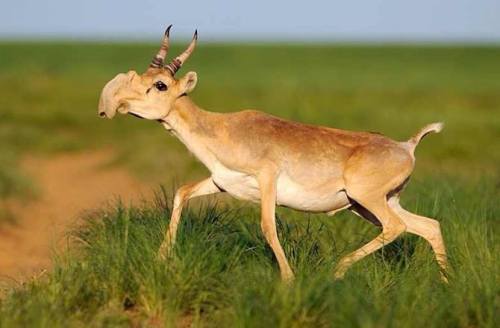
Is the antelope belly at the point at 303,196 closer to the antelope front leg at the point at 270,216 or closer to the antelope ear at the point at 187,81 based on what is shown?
the antelope front leg at the point at 270,216

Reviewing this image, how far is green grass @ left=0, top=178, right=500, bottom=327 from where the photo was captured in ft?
21.8

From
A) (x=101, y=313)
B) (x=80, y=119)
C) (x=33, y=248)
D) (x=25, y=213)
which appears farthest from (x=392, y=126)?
(x=101, y=313)

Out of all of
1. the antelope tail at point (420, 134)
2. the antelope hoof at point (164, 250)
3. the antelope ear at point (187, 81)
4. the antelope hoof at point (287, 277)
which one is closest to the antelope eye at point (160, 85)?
the antelope ear at point (187, 81)

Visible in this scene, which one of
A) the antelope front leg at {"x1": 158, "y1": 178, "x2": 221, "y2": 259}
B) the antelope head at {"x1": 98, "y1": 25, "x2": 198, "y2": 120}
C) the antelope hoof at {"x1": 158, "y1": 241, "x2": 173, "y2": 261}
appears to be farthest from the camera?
the antelope head at {"x1": 98, "y1": 25, "x2": 198, "y2": 120}

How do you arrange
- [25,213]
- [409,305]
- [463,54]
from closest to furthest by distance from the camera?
[409,305], [25,213], [463,54]

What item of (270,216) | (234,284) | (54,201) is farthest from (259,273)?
(54,201)

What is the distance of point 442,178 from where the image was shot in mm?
12766

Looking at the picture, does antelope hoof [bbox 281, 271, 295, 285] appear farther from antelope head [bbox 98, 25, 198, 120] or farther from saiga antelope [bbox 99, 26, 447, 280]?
antelope head [bbox 98, 25, 198, 120]

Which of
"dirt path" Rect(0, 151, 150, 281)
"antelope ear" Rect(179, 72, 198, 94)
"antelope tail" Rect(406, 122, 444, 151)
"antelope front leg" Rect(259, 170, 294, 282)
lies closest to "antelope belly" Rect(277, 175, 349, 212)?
"antelope front leg" Rect(259, 170, 294, 282)

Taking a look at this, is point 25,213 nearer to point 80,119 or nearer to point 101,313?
point 101,313

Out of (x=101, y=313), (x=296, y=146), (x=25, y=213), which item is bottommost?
(x=101, y=313)

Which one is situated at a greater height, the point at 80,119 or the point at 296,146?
the point at 80,119

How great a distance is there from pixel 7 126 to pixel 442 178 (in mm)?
14512

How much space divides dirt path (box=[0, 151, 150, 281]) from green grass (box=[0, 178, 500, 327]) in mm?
936
